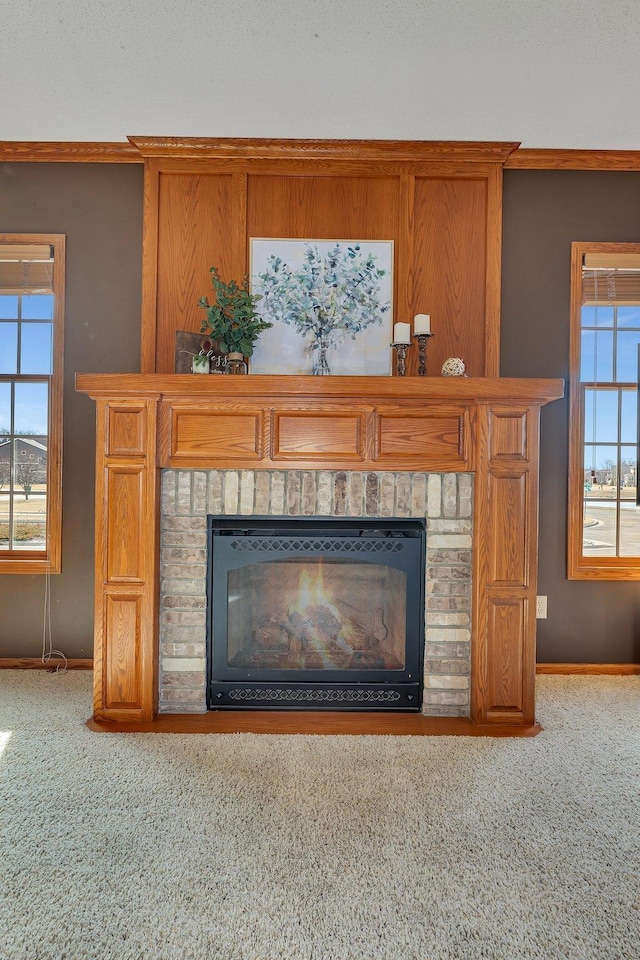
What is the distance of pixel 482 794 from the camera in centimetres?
183

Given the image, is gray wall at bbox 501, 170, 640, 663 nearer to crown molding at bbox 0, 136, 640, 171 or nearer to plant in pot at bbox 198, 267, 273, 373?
crown molding at bbox 0, 136, 640, 171

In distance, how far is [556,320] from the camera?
285 centimetres

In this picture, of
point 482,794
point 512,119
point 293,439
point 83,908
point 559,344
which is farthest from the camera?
point 559,344

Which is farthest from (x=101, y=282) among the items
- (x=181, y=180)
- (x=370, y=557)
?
(x=370, y=557)

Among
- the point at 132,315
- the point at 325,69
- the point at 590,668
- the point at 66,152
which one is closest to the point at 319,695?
the point at 590,668

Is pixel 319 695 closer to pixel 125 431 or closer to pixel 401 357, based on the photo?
pixel 125 431

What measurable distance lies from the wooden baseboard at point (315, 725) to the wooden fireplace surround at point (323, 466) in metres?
0.03

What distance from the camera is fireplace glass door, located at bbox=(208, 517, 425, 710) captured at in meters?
2.36

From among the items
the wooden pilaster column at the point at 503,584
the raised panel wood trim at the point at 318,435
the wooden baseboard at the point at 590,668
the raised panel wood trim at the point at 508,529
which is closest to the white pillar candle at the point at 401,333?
the raised panel wood trim at the point at 318,435

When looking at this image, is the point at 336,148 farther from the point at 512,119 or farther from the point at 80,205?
the point at 80,205

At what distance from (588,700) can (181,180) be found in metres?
3.34

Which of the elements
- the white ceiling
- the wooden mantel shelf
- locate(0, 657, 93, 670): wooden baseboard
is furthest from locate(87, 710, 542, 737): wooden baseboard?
the white ceiling

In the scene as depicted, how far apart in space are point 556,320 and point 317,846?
8.74 ft

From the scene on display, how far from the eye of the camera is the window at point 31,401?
2840 mm
